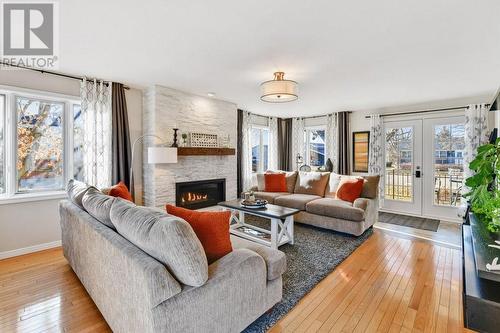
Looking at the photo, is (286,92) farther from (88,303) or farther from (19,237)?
(19,237)

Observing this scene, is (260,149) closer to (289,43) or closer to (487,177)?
(289,43)

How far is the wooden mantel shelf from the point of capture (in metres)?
4.30

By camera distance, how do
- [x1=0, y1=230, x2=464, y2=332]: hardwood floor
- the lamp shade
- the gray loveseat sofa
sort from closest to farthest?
the gray loveseat sofa
[x1=0, y1=230, x2=464, y2=332]: hardwood floor
the lamp shade

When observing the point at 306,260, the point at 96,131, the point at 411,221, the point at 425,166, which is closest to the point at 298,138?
the point at 425,166

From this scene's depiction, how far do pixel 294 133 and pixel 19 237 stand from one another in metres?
6.04

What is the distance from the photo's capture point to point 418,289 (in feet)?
7.70

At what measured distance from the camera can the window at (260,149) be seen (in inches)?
263

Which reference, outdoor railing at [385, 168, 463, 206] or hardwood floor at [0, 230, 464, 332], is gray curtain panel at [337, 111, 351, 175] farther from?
hardwood floor at [0, 230, 464, 332]

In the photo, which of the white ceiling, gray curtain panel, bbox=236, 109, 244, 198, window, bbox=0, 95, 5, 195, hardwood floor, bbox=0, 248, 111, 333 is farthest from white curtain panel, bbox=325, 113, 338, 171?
window, bbox=0, 95, 5, 195

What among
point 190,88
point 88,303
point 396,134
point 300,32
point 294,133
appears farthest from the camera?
point 294,133

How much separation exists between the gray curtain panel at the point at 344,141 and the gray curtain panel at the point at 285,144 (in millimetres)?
1502

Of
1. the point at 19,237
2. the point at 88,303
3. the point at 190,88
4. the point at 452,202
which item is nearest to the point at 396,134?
the point at 452,202

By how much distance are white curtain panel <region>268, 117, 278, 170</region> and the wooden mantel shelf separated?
1944mm

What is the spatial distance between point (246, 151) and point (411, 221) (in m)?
3.71
